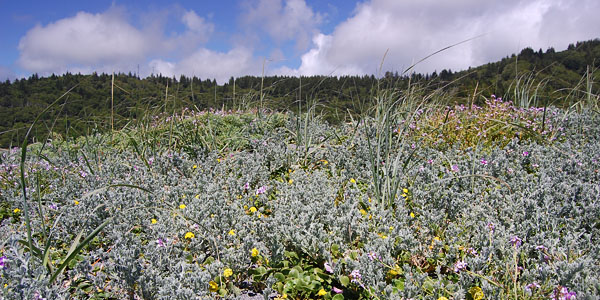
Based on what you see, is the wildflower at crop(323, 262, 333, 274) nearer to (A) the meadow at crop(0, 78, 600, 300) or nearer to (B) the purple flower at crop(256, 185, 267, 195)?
(A) the meadow at crop(0, 78, 600, 300)

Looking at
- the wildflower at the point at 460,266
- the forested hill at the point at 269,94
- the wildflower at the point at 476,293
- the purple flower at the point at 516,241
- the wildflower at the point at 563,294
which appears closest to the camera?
the wildflower at the point at 563,294

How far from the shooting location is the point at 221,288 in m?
2.38

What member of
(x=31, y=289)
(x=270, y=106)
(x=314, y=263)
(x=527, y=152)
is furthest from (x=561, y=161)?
(x=270, y=106)

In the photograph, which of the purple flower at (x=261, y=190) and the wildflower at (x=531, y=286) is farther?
the purple flower at (x=261, y=190)

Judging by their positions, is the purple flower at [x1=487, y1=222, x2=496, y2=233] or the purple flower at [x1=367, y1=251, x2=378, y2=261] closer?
the purple flower at [x1=367, y1=251, x2=378, y2=261]

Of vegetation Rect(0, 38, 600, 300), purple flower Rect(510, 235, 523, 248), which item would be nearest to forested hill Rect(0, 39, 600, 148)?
vegetation Rect(0, 38, 600, 300)

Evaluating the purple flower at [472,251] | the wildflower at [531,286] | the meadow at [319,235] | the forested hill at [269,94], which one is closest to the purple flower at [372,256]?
the meadow at [319,235]

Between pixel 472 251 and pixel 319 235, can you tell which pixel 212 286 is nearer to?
pixel 319 235

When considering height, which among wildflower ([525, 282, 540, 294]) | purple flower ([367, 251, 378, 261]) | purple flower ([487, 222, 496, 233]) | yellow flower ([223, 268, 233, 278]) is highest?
purple flower ([487, 222, 496, 233])

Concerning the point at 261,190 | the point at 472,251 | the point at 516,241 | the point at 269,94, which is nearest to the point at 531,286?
the point at 472,251

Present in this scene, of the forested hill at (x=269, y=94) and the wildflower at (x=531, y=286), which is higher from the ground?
the forested hill at (x=269, y=94)

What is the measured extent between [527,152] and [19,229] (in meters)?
5.61

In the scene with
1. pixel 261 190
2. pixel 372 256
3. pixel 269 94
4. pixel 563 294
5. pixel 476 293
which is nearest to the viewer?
pixel 563 294

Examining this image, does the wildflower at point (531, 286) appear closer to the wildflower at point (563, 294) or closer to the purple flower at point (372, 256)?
the wildflower at point (563, 294)
